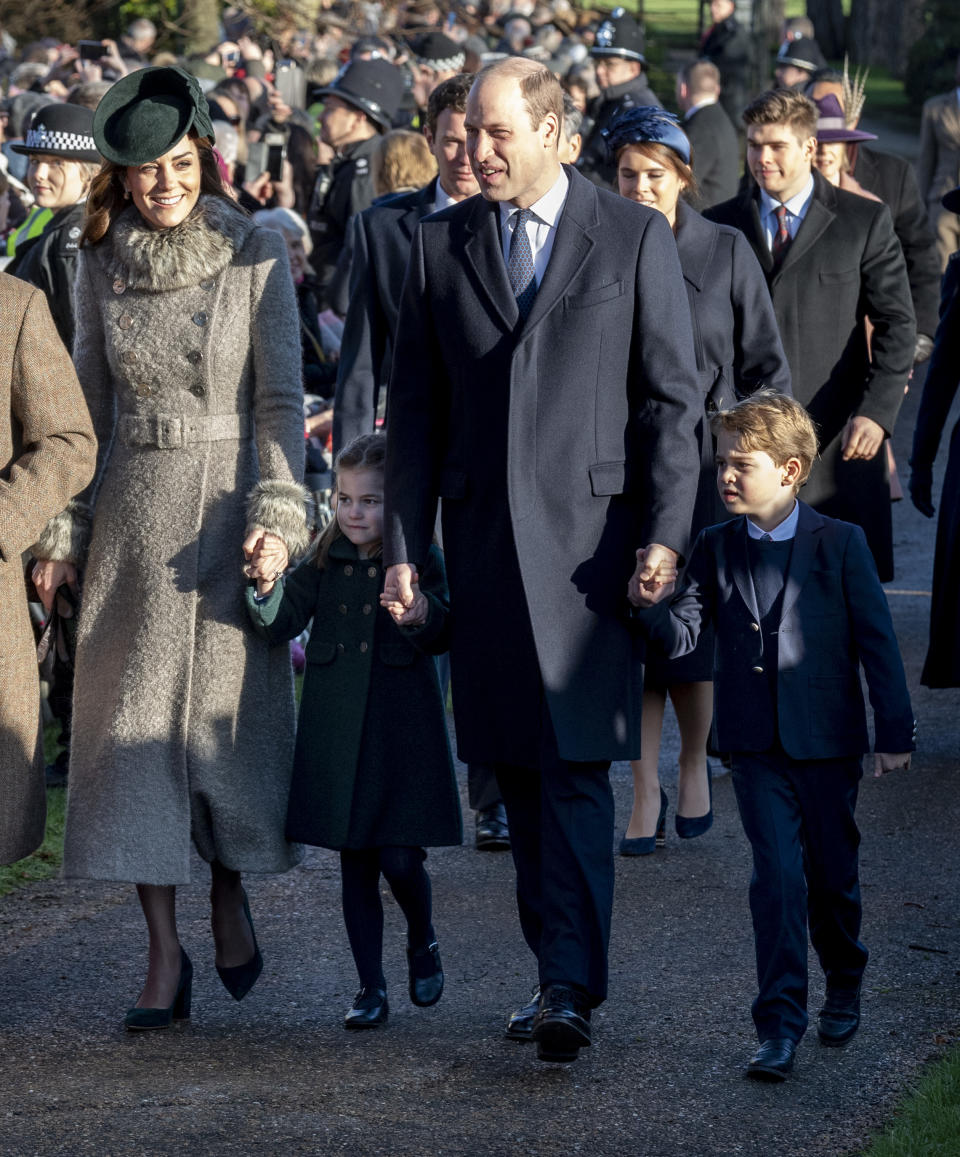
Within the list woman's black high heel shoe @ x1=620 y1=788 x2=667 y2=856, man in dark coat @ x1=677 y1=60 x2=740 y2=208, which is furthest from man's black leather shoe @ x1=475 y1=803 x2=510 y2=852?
man in dark coat @ x1=677 y1=60 x2=740 y2=208

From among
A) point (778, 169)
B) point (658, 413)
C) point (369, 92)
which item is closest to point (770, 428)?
point (658, 413)

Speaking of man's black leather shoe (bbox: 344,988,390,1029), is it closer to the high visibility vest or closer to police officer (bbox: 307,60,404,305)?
the high visibility vest

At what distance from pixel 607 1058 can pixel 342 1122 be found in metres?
0.67

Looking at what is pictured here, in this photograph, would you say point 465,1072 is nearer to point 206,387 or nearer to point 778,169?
point 206,387

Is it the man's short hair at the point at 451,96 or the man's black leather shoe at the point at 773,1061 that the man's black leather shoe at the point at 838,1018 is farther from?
the man's short hair at the point at 451,96

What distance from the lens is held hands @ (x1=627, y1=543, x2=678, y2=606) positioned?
13.8 ft

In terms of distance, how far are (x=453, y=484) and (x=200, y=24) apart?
24050 mm

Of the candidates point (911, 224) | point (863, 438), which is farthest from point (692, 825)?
point (911, 224)

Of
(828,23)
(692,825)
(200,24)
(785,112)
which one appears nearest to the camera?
(692,825)

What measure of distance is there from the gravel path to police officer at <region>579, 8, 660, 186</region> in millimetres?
6189

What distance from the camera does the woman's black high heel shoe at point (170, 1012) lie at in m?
4.60

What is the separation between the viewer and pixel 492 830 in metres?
6.22

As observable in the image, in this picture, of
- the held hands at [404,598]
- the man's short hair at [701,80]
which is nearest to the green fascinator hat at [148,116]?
the held hands at [404,598]

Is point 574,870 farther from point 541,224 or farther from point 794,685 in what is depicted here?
point 541,224
